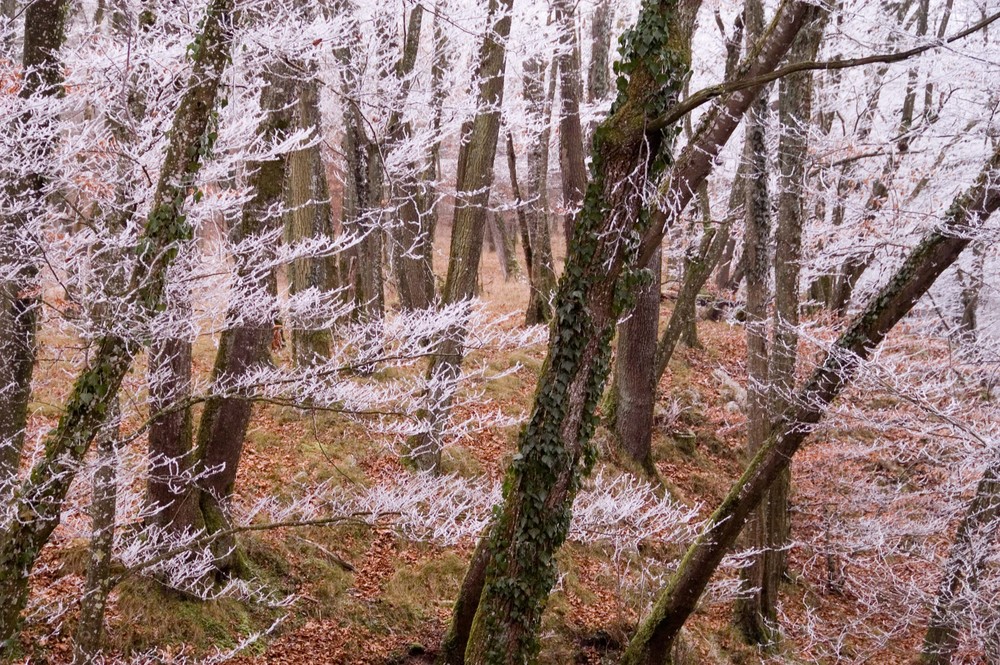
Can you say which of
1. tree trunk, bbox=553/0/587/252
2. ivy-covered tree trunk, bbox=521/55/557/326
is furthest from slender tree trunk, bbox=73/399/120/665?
ivy-covered tree trunk, bbox=521/55/557/326

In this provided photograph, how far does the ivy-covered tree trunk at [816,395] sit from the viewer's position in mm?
5355

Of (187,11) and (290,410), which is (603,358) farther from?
(290,410)

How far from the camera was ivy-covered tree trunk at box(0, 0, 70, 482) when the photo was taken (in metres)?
4.55

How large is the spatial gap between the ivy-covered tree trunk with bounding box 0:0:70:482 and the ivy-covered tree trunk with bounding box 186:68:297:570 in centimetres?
117

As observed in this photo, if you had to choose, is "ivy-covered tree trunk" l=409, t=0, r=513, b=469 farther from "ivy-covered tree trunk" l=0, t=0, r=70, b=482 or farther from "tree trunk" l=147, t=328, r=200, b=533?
"ivy-covered tree trunk" l=0, t=0, r=70, b=482

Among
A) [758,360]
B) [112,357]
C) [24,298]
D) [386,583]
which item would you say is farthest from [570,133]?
[112,357]

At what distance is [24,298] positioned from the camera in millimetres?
4730

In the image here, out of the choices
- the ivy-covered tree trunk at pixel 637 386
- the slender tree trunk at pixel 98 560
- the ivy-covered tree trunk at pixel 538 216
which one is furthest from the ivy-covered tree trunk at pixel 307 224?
the ivy-covered tree trunk at pixel 637 386

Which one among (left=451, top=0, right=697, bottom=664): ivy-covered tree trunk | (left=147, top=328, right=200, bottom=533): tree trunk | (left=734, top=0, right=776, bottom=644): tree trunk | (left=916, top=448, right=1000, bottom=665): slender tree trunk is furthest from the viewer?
(left=734, top=0, right=776, bottom=644): tree trunk

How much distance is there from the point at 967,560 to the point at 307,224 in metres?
7.08

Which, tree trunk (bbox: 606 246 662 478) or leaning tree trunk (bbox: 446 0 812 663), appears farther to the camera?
tree trunk (bbox: 606 246 662 478)

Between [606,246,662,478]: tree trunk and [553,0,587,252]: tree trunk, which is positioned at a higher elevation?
[553,0,587,252]: tree trunk

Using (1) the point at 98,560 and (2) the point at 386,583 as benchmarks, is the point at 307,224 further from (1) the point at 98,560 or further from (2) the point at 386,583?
(1) the point at 98,560

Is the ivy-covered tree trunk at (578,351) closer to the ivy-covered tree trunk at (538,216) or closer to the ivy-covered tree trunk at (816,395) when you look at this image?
the ivy-covered tree trunk at (816,395)
